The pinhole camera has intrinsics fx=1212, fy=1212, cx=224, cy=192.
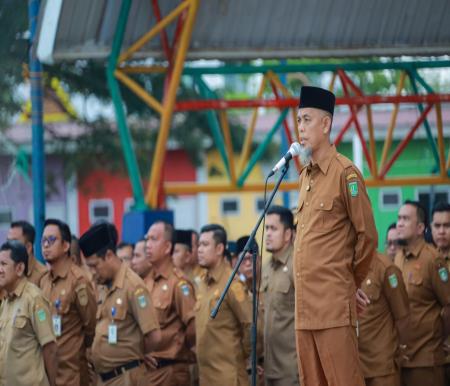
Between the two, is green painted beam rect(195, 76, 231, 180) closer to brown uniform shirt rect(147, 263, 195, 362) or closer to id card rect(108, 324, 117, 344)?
brown uniform shirt rect(147, 263, 195, 362)

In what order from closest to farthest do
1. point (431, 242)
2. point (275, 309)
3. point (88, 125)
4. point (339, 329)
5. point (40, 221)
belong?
1. point (339, 329)
2. point (275, 309)
3. point (431, 242)
4. point (40, 221)
5. point (88, 125)

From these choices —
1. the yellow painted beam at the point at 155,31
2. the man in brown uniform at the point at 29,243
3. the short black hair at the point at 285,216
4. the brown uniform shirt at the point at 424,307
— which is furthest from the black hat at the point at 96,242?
the yellow painted beam at the point at 155,31

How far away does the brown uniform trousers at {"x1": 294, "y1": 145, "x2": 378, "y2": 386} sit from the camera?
7.04 meters

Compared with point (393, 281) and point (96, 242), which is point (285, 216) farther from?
point (96, 242)

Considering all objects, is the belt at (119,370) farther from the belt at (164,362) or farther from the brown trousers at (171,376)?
the belt at (164,362)

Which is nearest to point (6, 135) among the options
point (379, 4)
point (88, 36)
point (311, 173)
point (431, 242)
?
point (88, 36)

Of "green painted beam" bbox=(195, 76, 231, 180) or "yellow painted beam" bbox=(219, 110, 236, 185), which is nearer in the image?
"yellow painted beam" bbox=(219, 110, 236, 185)

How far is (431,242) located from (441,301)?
130cm

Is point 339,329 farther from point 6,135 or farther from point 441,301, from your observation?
point 6,135

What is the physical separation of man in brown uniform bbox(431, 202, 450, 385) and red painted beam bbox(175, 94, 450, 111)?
398 cm

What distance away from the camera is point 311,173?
7.33m

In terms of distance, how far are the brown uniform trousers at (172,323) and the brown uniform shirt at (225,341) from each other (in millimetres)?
663

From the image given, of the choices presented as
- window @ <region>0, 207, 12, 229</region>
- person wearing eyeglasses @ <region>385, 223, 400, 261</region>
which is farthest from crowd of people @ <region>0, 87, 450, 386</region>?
window @ <region>0, 207, 12, 229</region>

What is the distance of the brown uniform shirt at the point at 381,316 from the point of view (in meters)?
9.82
